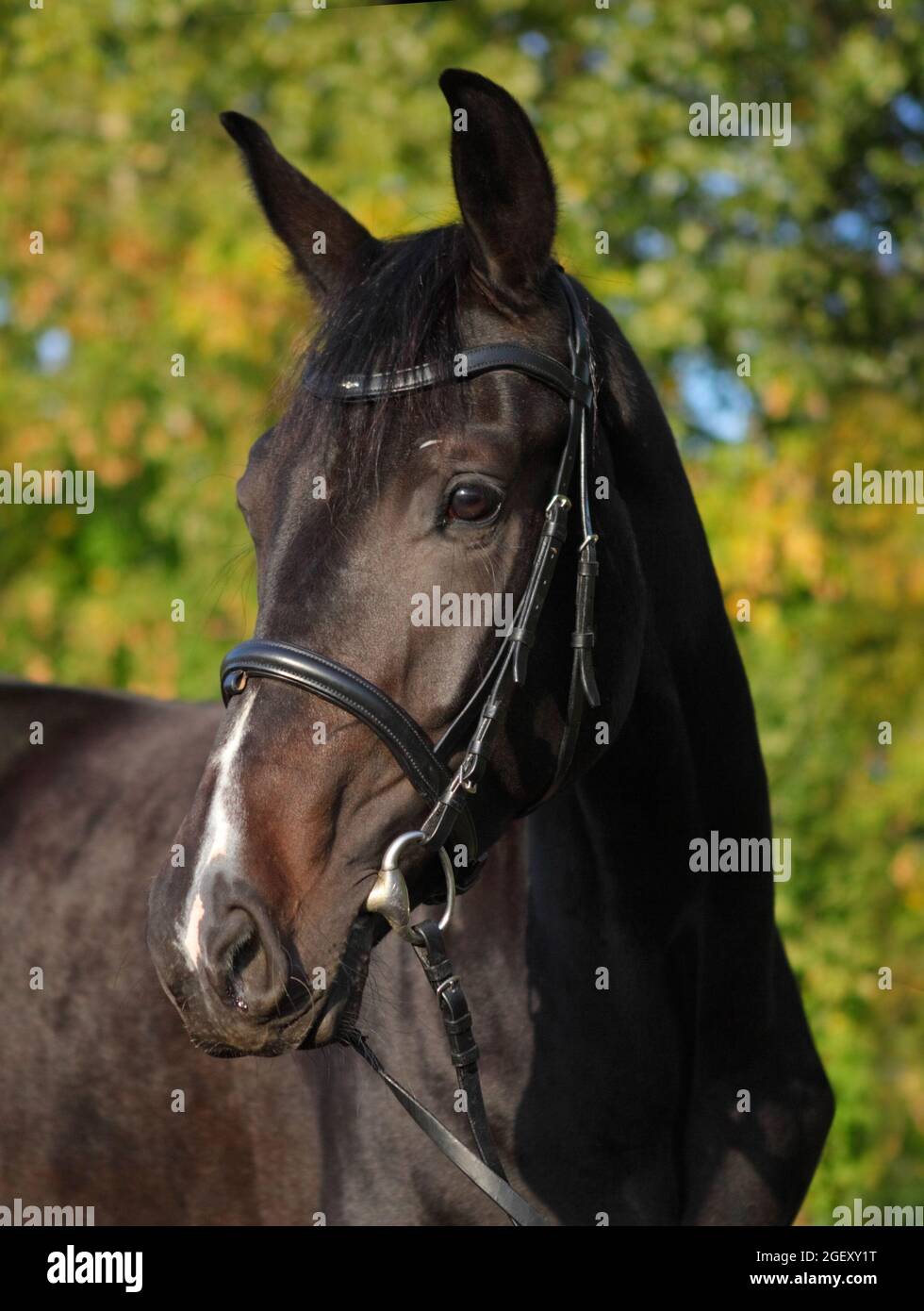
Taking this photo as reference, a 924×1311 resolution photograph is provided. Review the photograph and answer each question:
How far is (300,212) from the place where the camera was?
109 inches

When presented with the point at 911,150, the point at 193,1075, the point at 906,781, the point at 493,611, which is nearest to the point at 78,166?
the point at 911,150

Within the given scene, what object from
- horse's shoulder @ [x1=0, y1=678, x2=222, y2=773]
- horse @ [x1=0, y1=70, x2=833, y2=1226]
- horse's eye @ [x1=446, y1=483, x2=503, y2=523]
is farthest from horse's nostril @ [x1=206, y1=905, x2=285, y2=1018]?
horse's shoulder @ [x1=0, y1=678, x2=222, y2=773]

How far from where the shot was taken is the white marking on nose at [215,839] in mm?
1933

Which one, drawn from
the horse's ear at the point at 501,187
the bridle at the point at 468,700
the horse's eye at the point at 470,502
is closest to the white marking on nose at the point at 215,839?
the bridle at the point at 468,700

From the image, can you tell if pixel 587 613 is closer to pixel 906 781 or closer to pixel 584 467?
pixel 584 467

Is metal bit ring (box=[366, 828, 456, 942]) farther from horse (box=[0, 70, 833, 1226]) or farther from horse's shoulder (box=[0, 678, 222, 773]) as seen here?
horse's shoulder (box=[0, 678, 222, 773])

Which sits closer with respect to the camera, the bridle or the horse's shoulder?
the bridle

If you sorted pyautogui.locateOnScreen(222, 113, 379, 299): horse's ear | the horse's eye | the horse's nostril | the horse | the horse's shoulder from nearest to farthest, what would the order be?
the horse's nostril, the horse, the horse's eye, pyautogui.locateOnScreen(222, 113, 379, 299): horse's ear, the horse's shoulder

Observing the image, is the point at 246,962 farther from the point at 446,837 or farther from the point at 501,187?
the point at 501,187

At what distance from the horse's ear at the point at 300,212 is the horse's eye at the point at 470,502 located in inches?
27.4

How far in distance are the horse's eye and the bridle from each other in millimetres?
142

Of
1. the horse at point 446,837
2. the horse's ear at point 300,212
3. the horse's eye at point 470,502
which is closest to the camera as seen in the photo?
the horse at point 446,837

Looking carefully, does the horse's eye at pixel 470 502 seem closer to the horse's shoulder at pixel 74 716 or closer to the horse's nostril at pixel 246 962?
the horse's nostril at pixel 246 962

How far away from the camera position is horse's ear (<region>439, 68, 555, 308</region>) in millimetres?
2203
